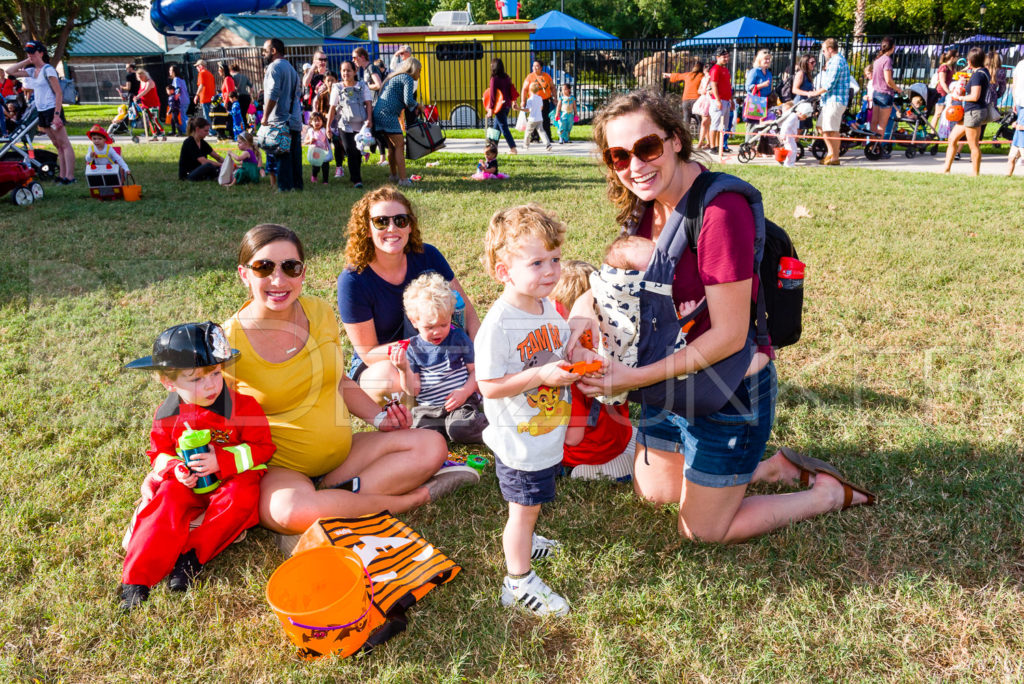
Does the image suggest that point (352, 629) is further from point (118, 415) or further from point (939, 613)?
point (118, 415)

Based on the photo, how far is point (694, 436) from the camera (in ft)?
10.0

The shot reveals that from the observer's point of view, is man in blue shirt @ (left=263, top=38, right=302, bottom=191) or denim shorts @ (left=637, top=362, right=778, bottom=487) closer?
denim shorts @ (left=637, top=362, right=778, bottom=487)

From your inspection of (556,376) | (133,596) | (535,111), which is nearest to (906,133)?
(535,111)

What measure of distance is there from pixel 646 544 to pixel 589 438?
69 centimetres

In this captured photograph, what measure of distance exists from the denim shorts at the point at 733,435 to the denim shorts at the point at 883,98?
13.5m

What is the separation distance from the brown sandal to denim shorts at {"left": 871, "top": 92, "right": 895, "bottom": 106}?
13012mm

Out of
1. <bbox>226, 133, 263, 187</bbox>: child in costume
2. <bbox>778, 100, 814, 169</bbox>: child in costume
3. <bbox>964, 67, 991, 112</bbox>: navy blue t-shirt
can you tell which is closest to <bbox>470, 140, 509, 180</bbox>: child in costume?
<bbox>226, 133, 263, 187</bbox>: child in costume

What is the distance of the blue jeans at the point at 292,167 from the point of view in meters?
10.9

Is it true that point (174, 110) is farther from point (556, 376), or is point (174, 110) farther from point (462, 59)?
point (556, 376)

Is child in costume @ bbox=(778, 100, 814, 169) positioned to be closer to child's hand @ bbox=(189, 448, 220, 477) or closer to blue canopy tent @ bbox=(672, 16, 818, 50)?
child's hand @ bbox=(189, 448, 220, 477)

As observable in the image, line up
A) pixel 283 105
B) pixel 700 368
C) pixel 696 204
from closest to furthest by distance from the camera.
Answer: pixel 696 204 → pixel 700 368 → pixel 283 105

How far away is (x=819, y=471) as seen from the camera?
3.48 m

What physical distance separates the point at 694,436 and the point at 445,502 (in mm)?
1293

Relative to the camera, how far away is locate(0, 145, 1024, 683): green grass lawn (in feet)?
8.49
